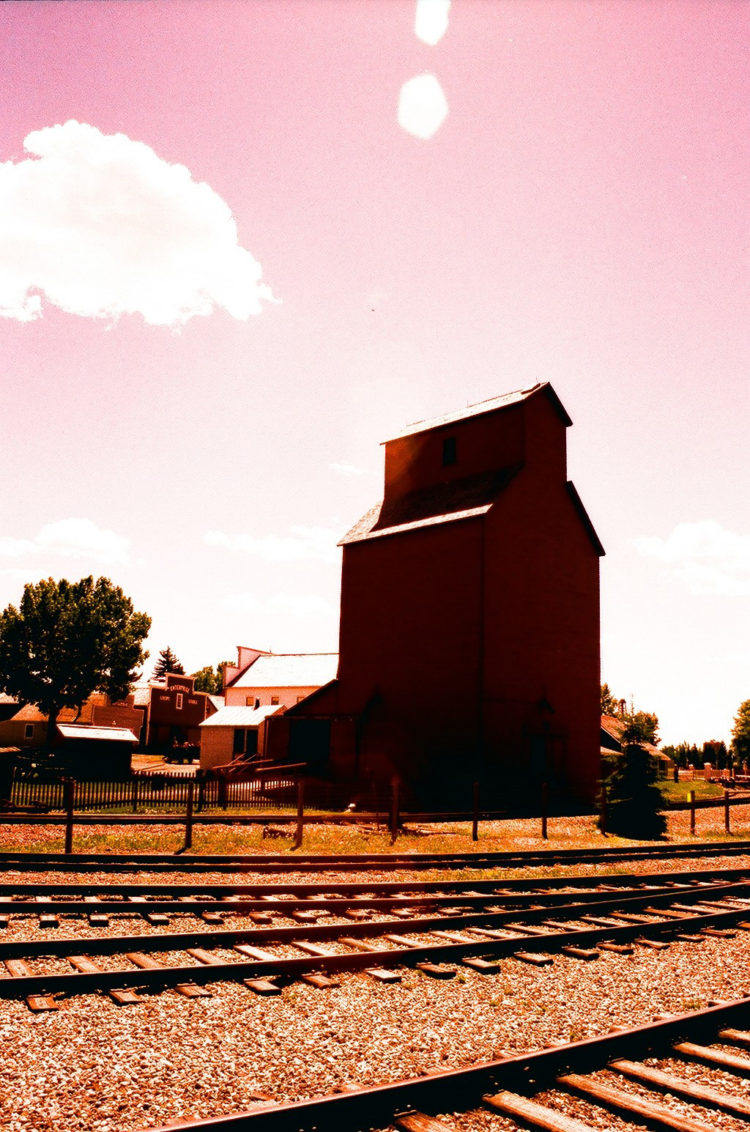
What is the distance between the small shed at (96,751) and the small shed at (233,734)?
11.0 metres

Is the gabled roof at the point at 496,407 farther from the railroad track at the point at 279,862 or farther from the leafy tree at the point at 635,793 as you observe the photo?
the railroad track at the point at 279,862

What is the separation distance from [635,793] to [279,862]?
1385 centimetres

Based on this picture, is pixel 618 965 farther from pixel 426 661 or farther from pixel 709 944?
pixel 426 661

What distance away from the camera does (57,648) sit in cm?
6456

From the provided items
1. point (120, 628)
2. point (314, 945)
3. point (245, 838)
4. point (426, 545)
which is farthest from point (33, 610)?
point (314, 945)

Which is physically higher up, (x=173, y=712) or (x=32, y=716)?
(x=173, y=712)

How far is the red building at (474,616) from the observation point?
95.9ft

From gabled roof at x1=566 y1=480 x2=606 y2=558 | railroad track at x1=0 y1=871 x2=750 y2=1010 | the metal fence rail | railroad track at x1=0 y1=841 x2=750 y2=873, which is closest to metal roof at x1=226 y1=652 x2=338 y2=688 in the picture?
the metal fence rail

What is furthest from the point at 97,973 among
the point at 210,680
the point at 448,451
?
the point at 210,680

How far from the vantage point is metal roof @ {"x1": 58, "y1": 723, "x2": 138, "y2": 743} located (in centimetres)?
3789

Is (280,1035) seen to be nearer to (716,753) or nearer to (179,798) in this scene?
(179,798)

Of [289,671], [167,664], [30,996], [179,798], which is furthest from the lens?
[167,664]

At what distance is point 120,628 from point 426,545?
43181mm

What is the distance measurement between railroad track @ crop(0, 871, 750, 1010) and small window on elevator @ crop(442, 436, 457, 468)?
2332cm
